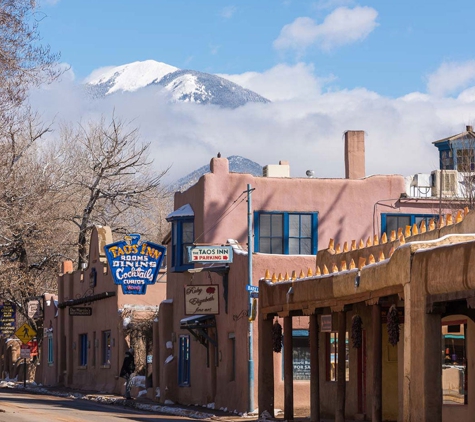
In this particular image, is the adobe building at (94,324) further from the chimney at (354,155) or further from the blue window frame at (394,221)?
the blue window frame at (394,221)

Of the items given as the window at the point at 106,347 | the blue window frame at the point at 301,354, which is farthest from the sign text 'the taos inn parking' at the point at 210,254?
the window at the point at 106,347

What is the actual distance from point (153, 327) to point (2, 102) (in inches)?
638

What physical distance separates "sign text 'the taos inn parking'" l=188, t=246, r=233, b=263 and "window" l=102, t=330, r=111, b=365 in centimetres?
1479

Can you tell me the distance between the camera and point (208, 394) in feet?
111

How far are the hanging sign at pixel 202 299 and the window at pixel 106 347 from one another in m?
13.0

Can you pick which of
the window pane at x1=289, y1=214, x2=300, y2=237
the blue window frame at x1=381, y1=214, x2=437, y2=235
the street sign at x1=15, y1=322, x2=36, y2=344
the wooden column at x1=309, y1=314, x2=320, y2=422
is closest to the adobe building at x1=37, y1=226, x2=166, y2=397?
the street sign at x1=15, y1=322, x2=36, y2=344

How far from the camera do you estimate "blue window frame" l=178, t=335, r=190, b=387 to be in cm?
3653

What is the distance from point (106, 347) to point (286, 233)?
41.2ft

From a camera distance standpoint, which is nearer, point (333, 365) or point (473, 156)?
point (333, 365)

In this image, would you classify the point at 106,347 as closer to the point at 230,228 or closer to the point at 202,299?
the point at 230,228

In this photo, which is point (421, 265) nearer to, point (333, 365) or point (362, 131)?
point (333, 365)

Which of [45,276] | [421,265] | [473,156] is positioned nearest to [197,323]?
[421,265]

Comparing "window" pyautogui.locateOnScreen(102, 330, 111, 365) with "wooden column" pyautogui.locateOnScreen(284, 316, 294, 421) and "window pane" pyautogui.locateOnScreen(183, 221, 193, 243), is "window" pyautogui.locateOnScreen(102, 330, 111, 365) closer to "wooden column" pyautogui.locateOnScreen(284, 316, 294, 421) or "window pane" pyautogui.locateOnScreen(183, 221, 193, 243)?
"window pane" pyautogui.locateOnScreen(183, 221, 193, 243)

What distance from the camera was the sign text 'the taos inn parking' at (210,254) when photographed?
3103 centimetres
